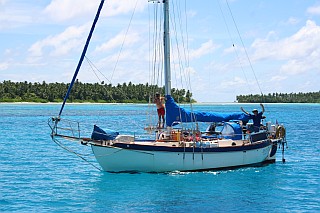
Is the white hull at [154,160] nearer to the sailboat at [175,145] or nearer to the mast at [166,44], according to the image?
the sailboat at [175,145]

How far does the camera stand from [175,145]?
80.2ft

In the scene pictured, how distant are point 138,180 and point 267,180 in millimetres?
6346

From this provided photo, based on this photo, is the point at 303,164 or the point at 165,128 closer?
the point at 165,128

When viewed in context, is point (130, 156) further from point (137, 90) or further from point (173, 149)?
point (137, 90)

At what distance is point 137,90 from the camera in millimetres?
180375

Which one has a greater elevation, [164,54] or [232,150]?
[164,54]

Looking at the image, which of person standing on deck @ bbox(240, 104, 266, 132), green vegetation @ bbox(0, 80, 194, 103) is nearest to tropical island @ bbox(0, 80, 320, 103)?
green vegetation @ bbox(0, 80, 194, 103)

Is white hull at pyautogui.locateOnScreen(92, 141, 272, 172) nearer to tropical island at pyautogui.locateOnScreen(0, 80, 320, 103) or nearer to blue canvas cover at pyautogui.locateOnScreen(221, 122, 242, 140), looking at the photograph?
blue canvas cover at pyautogui.locateOnScreen(221, 122, 242, 140)

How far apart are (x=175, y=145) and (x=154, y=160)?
123cm

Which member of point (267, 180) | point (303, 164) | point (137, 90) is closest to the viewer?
point (267, 180)

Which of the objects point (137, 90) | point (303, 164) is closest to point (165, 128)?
point (303, 164)

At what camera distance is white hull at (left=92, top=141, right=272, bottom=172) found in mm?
23953

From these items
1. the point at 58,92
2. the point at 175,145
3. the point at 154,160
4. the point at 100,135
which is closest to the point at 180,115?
the point at 175,145

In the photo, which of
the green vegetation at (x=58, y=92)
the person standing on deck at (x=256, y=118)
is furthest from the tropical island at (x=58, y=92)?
the person standing on deck at (x=256, y=118)
